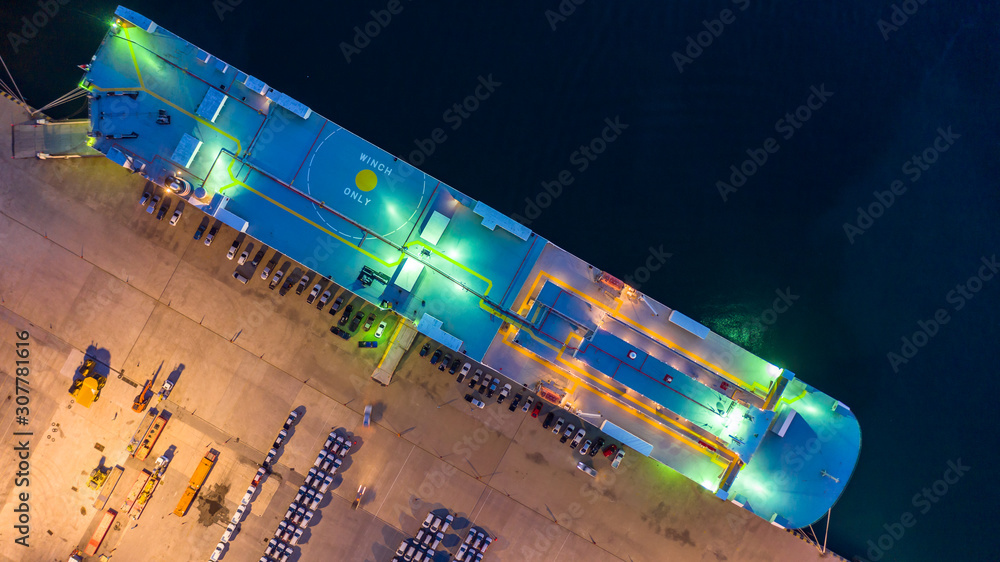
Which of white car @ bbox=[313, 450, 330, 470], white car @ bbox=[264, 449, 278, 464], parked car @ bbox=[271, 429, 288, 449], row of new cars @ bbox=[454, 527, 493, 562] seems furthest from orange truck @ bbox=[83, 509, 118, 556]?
row of new cars @ bbox=[454, 527, 493, 562]

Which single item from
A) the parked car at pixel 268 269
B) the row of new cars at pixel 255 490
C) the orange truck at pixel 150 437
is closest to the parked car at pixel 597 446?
the row of new cars at pixel 255 490

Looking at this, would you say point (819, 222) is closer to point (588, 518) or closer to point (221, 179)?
point (588, 518)

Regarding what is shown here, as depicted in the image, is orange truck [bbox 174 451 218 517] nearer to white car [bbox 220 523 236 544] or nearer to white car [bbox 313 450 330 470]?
white car [bbox 220 523 236 544]

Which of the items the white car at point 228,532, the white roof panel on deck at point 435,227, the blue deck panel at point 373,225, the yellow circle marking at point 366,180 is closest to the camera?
the white roof panel on deck at point 435,227

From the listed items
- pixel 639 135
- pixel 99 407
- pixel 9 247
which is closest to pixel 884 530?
pixel 639 135

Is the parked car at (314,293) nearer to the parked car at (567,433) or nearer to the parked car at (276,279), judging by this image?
the parked car at (276,279)

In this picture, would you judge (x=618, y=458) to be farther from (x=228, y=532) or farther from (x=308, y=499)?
(x=228, y=532)
